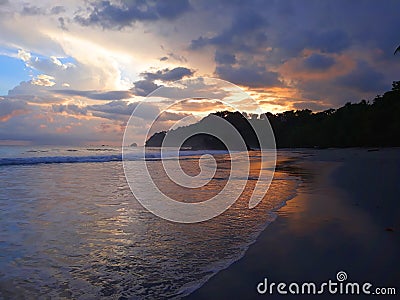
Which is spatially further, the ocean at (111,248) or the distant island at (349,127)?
the distant island at (349,127)

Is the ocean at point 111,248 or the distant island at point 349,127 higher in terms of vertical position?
the distant island at point 349,127

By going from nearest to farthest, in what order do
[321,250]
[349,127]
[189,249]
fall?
[321,250] → [189,249] → [349,127]

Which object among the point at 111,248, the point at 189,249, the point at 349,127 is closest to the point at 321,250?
the point at 189,249

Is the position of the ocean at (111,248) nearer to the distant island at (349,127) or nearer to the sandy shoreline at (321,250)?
the sandy shoreline at (321,250)

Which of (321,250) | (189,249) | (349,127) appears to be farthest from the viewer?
(349,127)

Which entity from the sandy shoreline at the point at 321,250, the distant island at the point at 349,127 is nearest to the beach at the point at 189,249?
the sandy shoreline at the point at 321,250

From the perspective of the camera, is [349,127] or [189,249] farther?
[349,127]

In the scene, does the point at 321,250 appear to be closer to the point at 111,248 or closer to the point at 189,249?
the point at 189,249

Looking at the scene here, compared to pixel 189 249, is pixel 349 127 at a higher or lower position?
higher

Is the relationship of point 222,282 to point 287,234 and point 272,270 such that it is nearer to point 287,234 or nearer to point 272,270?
point 272,270

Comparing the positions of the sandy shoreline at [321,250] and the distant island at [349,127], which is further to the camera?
the distant island at [349,127]

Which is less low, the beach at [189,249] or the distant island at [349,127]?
the distant island at [349,127]

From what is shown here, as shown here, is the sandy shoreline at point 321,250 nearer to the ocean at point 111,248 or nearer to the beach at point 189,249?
the beach at point 189,249

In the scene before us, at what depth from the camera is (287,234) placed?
5.74 metres
